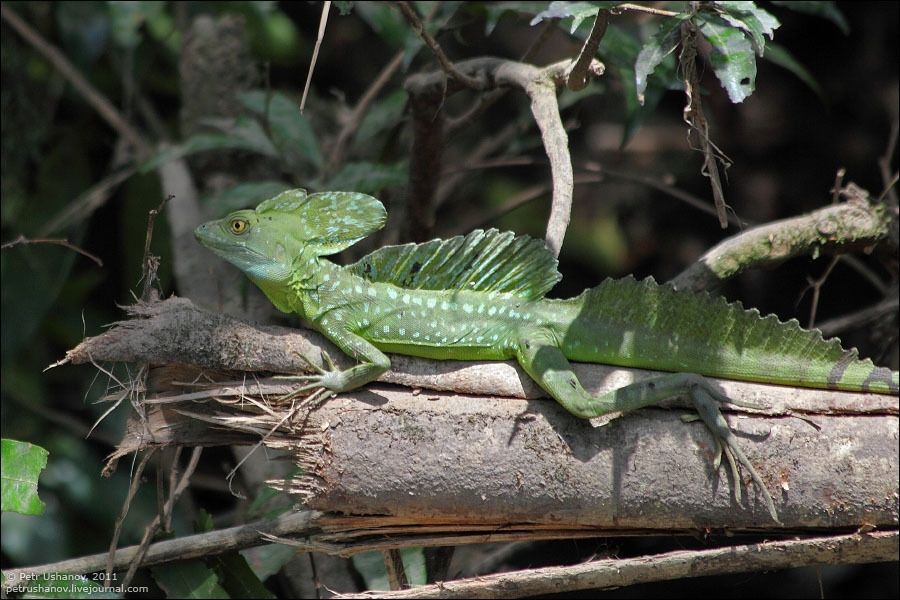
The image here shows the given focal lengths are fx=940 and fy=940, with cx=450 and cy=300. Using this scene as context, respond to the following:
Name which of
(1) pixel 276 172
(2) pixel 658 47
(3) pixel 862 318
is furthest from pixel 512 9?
(3) pixel 862 318

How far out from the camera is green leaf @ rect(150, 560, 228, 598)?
3.76 metres

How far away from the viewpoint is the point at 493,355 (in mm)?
3482

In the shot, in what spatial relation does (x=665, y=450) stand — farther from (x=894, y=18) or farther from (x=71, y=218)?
(x=894, y=18)

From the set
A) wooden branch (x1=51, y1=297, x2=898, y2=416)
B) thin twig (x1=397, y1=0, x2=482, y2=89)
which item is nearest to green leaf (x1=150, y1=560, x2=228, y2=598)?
wooden branch (x1=51, y1=297, x2=898, y2=416)

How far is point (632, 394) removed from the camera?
10.6ft

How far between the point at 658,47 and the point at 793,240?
1.25 m

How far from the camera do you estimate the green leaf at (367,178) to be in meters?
4.57

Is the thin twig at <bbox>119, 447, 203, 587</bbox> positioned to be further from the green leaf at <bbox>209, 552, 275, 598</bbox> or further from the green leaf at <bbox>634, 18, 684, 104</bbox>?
the green leaf at <bbox>634, 18, 684, 104</bbox>

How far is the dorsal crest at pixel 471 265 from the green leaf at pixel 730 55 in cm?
87

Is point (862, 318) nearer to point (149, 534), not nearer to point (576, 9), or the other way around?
point (576, 9)

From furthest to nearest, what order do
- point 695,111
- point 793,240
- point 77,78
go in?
point 77,78 < point 793,240 < point 695,111

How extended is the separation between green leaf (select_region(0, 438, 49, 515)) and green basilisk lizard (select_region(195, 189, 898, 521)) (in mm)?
972

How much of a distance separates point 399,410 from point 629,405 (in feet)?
2.59

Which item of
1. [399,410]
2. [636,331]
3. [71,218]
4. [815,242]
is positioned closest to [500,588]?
[399,410]
